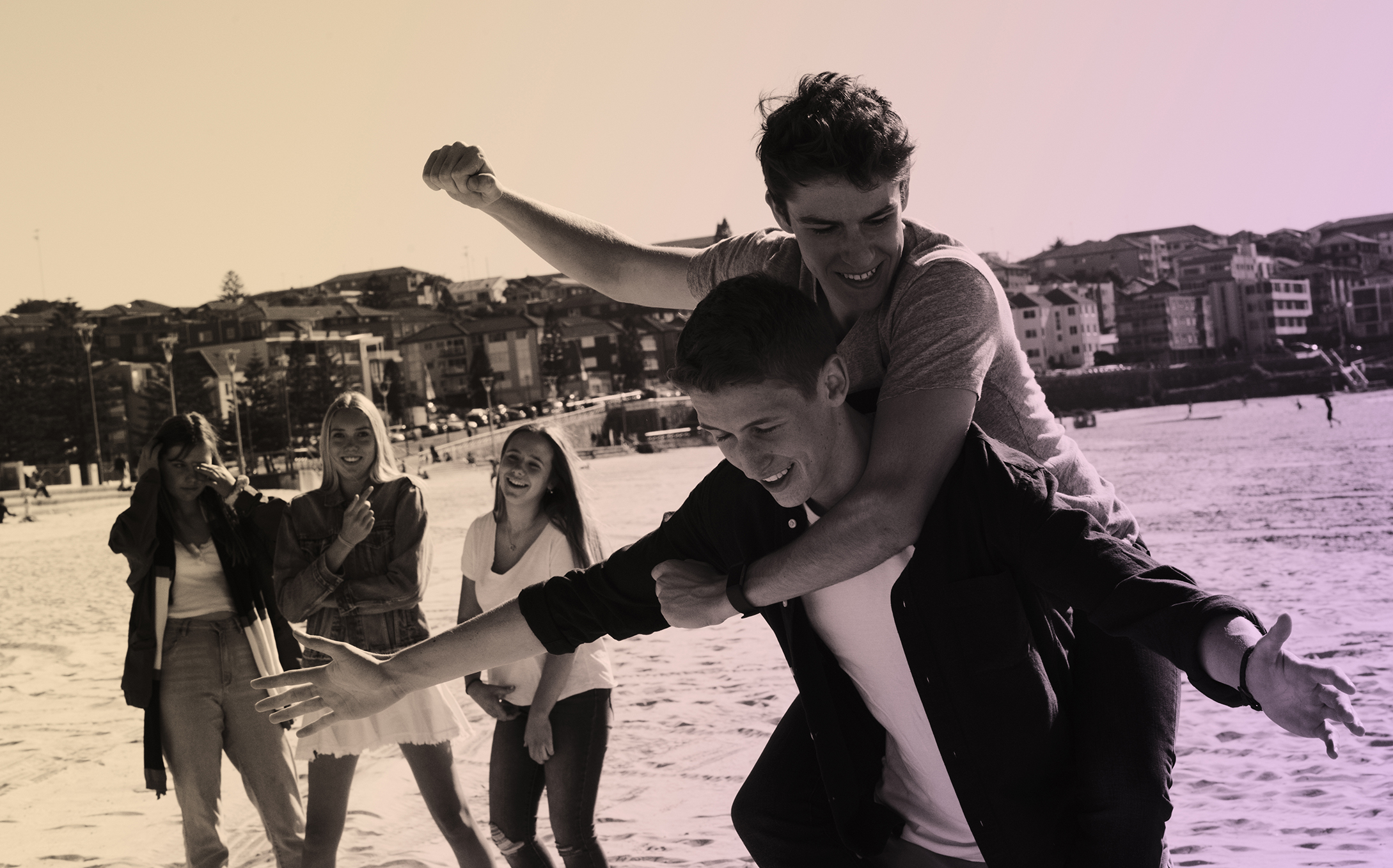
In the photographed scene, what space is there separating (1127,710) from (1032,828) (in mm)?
288

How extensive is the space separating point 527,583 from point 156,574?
167 cm

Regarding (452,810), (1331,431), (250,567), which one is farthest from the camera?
(1331,431)

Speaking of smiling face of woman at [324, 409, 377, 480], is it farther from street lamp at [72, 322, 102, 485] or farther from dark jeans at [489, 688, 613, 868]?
street lamp at [72, 322, 102, 485]

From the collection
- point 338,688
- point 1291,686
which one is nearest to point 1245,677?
point 1291,686

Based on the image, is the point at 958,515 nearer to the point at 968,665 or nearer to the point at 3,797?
the point at 968,665

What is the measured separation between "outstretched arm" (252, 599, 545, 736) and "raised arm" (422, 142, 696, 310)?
0.86m

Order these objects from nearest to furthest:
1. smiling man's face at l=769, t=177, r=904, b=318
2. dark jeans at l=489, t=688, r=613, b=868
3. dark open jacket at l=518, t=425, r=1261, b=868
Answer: dark open jacket at l=518, t=425, r=1261, b=868, smiling man's face at l=769, t=177, r=904, b=318, dark jeans at l=489, t=688, r=613, b=868

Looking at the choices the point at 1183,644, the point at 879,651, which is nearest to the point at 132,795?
the point at 879,651

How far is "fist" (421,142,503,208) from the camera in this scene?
269 cm

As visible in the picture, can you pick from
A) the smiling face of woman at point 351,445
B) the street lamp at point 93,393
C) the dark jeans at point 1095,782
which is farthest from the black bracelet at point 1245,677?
the street lamp at point 93,393

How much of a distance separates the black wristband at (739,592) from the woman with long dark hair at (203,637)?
3037mm

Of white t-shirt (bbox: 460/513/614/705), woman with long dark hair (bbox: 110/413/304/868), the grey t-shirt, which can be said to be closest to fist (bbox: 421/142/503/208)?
the grey t-shirt

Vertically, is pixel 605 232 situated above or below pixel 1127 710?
above

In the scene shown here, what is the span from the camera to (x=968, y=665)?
76.6 inches
